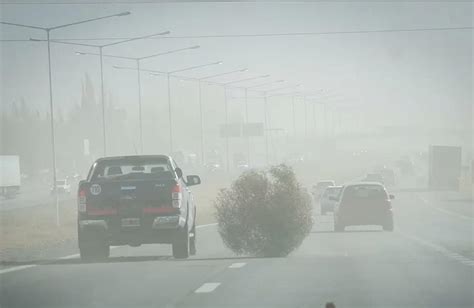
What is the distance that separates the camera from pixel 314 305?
1344 centimetres

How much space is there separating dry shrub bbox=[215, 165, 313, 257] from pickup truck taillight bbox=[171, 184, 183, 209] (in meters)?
3.05

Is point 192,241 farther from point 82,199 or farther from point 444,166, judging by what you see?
point 444,166

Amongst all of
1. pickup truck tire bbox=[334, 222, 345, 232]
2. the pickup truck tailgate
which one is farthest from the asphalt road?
pickup truck tire bbox=[334, 222, 345, 232]

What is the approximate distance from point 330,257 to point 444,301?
993cm

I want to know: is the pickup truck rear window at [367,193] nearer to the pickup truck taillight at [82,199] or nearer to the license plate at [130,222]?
the license plate at [130,222]

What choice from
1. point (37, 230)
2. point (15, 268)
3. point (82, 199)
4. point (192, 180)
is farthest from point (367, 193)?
point (15, 268)

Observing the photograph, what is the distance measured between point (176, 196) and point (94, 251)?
232cm

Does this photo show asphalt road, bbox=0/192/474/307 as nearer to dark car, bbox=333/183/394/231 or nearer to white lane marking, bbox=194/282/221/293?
white lane marking, bbox=194/282/221/293

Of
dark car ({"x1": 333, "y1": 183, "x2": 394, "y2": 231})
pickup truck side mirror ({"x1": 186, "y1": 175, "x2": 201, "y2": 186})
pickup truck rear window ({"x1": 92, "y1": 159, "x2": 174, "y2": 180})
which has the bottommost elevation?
dark car ({"x1": 333, "y1": 183, "x2": 394, "y2": 231})

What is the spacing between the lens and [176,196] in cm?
2122

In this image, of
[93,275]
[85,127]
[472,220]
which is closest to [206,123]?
[85,127]

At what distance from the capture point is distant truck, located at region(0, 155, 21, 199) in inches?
3647

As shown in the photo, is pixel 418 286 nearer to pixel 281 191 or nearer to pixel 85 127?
pixel 281 191

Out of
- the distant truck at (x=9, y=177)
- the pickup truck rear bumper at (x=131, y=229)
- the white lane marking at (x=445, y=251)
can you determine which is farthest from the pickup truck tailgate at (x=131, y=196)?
the distant truck at (x=9, y=177)
